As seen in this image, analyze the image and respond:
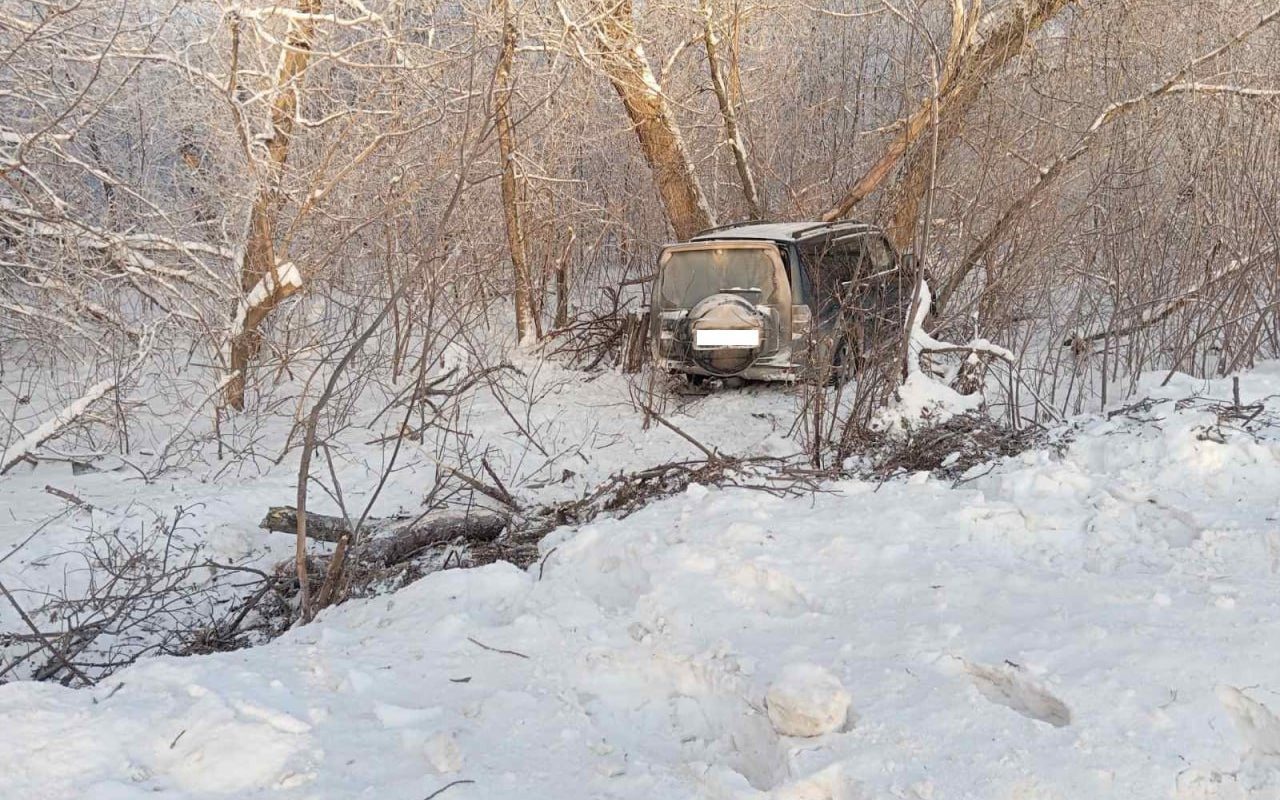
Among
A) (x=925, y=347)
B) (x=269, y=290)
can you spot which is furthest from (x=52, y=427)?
(x=925, y=347)

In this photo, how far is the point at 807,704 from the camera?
7.91ft

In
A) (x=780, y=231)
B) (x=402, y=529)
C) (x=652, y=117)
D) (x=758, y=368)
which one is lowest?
(x=402, y=529)

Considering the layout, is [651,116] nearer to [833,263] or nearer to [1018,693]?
[833,263]

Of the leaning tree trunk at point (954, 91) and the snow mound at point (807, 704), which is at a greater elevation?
the leaning tree trunk at point (954, 91)

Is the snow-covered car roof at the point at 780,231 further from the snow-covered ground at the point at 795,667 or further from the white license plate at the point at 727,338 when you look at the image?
the snow-covered ground at the point at 795,667

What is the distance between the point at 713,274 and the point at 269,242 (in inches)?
173

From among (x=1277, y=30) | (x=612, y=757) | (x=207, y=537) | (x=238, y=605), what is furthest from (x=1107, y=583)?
(x=1277, y=30)

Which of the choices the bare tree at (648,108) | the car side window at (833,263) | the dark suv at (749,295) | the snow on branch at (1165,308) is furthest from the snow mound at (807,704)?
the bare tree at (648,108)

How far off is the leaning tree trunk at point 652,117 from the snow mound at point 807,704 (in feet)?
28.3

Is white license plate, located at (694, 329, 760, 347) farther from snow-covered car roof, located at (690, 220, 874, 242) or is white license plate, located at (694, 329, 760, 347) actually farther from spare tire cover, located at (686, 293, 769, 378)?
snow-covered car roof, located at (690, 220, 874, 242)

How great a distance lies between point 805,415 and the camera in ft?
17.8

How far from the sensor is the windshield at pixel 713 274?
7.94 meters

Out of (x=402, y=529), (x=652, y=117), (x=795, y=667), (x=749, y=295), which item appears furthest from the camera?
(x=652, y=117)

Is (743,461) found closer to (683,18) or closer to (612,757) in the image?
(612,757)
